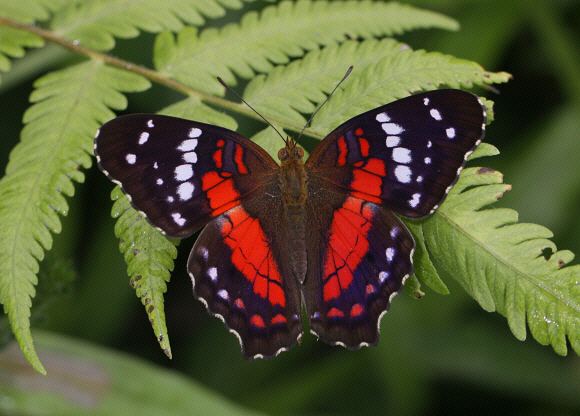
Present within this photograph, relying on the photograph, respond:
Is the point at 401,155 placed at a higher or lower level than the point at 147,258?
higher

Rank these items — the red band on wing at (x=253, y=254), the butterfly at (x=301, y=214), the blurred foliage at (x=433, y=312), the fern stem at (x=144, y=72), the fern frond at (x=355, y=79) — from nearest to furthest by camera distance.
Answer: the butterfly at (x=301, y=214)
the red band on wing at (x=253, y=254)
the fern frond at (x=355, y=79)
the fern stem at (x=144, y=72)
the blurred foliage at (x=433, y=312)

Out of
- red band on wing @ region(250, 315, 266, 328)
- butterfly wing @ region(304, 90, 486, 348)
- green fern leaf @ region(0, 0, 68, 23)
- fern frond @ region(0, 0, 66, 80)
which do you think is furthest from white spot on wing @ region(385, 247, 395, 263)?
green fern leaf @ region(0, 0, 68, 23)

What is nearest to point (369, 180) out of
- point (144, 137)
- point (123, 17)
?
point (144, 137)

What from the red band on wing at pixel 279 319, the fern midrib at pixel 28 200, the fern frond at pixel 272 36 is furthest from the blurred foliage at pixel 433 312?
the red band on wing at pixel 279 319

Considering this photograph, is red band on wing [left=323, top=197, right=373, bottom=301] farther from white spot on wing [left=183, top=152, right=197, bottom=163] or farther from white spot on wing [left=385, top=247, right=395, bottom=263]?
white spot on wing [left=183, top=152, right=197, bottom=163]

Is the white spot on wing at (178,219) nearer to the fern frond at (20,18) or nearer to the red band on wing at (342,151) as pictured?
the red band on wing at (342,151)

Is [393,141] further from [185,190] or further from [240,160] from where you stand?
[185,190]
